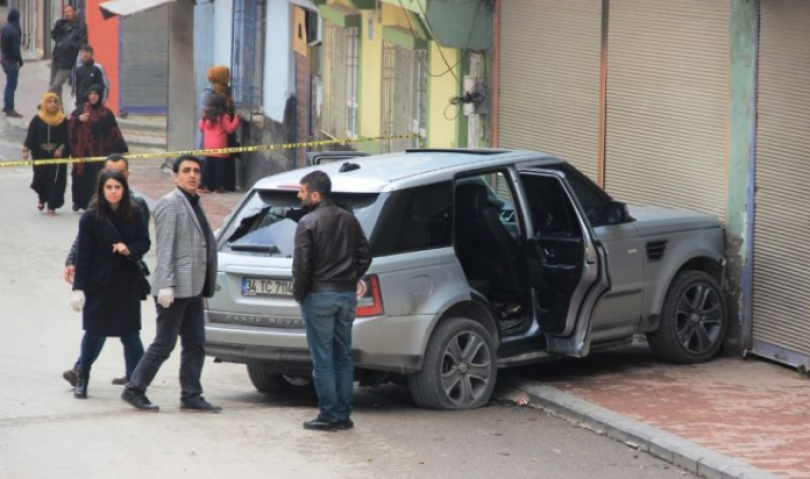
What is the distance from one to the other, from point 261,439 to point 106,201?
2212 millimetres

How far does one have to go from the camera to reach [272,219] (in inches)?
435

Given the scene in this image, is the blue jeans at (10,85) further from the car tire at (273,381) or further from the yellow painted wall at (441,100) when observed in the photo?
the car tire at (273,381)

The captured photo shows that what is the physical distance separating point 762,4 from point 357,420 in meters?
4.50

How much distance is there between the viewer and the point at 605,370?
12.3 metres

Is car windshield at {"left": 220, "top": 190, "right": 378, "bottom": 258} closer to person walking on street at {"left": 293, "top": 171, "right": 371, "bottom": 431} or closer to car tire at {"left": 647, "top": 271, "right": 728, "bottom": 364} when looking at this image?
person walking on street at {"left": 293, "top": 171, "right": 371, "bottom": 431}

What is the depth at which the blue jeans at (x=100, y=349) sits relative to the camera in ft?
36.9

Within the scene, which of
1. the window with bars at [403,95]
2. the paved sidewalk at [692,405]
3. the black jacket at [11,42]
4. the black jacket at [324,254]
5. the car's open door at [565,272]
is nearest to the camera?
the paved sidewalk at [692,405]

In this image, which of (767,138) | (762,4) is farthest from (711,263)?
(762,4)

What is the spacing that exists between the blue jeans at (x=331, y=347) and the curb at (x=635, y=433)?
5.14 ft

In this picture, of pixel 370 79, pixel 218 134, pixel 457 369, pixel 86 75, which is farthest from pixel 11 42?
pixel 457 369

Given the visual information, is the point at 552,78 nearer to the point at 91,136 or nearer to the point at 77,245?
the point at 77,245

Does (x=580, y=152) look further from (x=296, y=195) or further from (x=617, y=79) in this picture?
(x=296, y=195)

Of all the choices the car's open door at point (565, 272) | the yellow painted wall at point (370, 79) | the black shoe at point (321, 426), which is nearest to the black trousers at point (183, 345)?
the black shoe at point (321, 426)

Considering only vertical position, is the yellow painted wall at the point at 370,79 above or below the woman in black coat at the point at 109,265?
above
